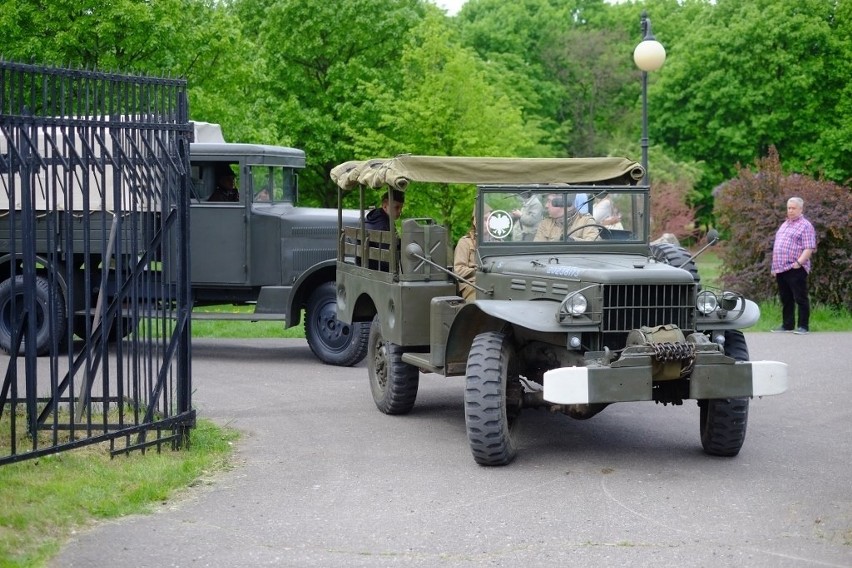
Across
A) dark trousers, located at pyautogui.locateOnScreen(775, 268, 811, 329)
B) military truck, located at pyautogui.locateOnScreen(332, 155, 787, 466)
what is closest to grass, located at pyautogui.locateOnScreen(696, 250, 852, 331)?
dark trousers, located at pyautogui.locateOnScreen(775, 268, 811, 329)

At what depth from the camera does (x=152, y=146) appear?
8.16 metres

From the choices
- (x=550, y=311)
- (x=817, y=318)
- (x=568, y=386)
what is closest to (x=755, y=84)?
(x=817, y=318)

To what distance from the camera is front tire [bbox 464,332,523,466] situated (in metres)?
7.97

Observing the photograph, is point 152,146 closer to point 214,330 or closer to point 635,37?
point 214,330

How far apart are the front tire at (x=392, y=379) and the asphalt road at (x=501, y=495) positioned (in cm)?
15

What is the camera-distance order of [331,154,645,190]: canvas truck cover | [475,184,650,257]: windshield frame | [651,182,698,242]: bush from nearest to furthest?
[475,184,650,257]: windshield frame
[331,154,645,190]: canvas truck cover
[651,182,698,242]: bush

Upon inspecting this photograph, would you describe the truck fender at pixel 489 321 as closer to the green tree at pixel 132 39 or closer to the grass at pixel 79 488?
the grass at pixel 79 488

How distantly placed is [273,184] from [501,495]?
25.4ft

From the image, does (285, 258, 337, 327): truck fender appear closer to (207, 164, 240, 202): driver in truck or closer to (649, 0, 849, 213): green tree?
(207, 164, 240, 202): driver in truck

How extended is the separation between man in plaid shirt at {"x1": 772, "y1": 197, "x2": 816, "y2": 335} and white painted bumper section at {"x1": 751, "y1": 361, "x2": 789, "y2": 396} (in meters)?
8.07

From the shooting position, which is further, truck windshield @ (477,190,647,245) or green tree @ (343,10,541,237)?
green tree @ (343,10,541,237)

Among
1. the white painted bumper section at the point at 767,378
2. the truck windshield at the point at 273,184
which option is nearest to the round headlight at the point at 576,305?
the white painted bumper section at the point at 767,378

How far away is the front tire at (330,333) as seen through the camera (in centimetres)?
1339

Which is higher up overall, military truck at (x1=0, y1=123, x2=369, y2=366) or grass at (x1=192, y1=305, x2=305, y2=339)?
military truck at (x1=0, y1=123, x2=369, y2=366)
